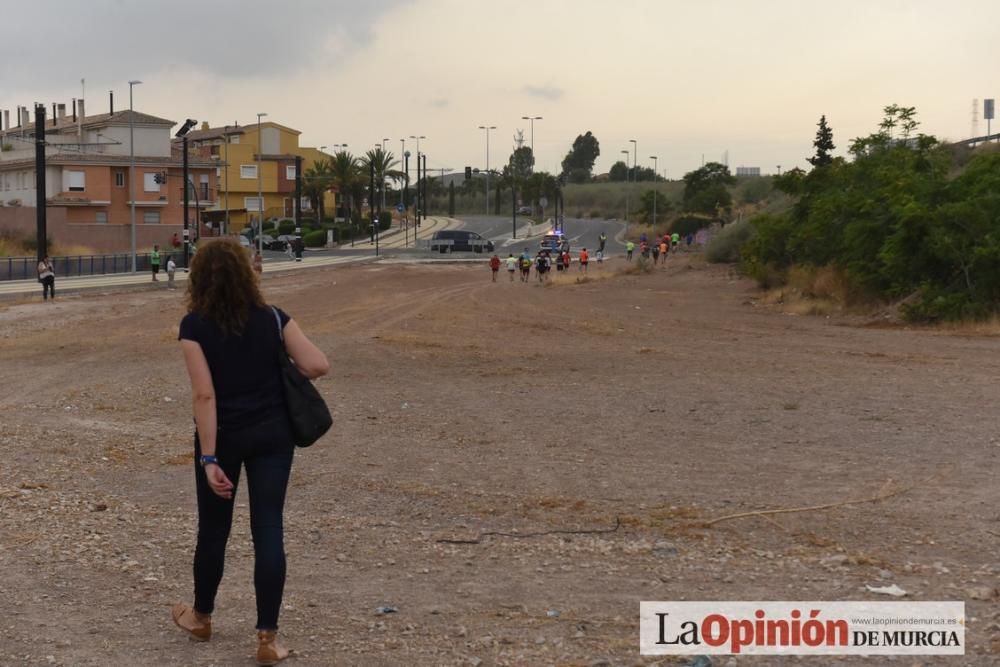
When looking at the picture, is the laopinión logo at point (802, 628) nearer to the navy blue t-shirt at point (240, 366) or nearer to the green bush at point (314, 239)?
the navy blue t-shirt at point (240, 366)

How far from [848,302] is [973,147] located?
30.9m

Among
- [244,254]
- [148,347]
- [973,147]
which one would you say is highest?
[973,147]

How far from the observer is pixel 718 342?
24.3 meters

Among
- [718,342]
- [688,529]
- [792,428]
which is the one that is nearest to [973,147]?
[718,342]

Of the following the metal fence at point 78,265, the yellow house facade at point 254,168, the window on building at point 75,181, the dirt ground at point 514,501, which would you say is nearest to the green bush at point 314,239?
the yellow house facade at point 254,168

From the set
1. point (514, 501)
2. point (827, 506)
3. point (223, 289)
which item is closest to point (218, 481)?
point (223, 289)

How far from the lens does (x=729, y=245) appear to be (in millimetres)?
64125

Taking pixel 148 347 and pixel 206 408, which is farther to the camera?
pixel 148 347

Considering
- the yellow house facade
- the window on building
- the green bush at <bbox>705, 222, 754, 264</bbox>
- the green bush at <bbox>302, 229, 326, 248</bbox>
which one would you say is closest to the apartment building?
the window on building

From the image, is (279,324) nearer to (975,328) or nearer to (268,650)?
(268,650)

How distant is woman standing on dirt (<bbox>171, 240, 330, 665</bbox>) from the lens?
224 inches

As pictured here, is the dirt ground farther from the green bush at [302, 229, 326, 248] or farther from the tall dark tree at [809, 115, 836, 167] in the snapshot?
the green bush at [302, 229, 326, 248]

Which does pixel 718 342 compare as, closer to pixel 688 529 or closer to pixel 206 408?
pixel 688 529

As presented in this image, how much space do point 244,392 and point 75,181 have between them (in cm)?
8772
